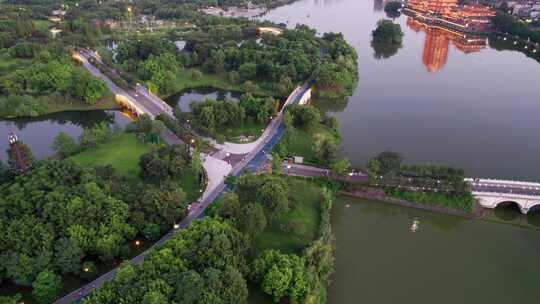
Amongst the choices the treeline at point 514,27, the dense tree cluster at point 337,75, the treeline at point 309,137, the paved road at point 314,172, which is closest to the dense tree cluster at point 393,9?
the treeline at point 514,27

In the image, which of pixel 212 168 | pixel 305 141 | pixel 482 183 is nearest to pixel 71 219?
pixel 212 168

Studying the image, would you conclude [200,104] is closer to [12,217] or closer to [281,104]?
[281,104]

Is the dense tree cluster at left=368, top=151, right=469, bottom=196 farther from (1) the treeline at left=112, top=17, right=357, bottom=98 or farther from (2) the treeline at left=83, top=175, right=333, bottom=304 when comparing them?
(1) the treeline at left=112, top=17, right=357, bottom=98

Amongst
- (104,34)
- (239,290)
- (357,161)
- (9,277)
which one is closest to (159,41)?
(104,34)

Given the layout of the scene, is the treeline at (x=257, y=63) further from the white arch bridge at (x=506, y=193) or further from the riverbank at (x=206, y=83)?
the white arch bridge at (x=506, y=193)

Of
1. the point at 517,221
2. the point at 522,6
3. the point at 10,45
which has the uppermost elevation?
the point at 522,6

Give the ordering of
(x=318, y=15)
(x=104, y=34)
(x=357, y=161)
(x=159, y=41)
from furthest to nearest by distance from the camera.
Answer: (x=318, y=15) → (x=104, y=34) → (x=159, y=41) → (x=357, y=161)
